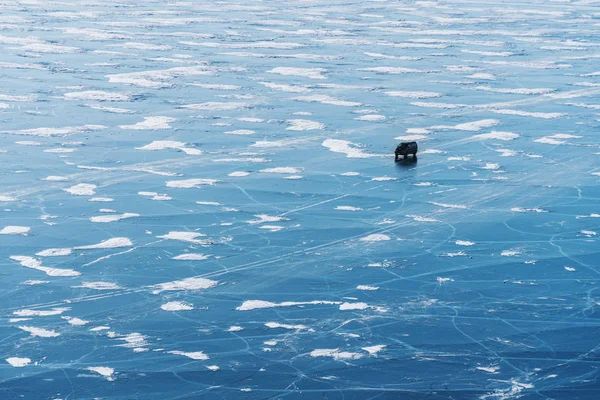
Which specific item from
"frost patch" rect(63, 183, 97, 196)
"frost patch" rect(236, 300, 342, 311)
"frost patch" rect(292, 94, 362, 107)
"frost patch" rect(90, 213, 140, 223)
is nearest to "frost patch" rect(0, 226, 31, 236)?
"frost patch" rect(90, 213, 140, 223)

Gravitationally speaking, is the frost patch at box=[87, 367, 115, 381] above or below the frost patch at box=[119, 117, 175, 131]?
below

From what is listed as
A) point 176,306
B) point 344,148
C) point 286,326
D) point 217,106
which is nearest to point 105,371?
point 176,306

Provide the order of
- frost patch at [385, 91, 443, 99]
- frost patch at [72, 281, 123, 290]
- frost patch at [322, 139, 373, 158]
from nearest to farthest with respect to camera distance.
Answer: frost patch at [72, 281, 123, 290] < frost patch at [322, 139, 373, 158] < frost patch at [385, 91, 443, 99]

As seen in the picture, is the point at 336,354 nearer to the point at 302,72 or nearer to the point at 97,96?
the point at 97,96

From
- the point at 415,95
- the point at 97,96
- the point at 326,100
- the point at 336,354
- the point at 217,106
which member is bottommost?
the point at 336,354

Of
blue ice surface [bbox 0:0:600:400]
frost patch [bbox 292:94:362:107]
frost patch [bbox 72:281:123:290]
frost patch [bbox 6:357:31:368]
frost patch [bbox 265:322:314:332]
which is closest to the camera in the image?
frost patch [bbox 6:357:31:368]

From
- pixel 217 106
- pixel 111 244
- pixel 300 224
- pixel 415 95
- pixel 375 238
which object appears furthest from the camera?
pixel 415 95

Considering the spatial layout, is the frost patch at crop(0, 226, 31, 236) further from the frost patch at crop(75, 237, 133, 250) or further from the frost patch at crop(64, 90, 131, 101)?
the frost patch at crop(64, 90, 131, 101)

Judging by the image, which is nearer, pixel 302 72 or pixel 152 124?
pixel 152 124

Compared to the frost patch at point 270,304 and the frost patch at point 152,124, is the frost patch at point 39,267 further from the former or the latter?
the frost patch at point 152,124
